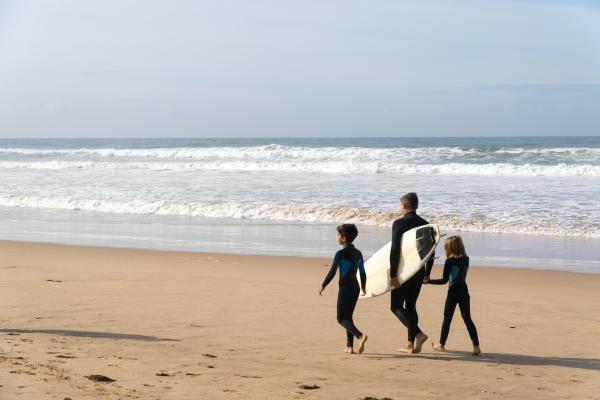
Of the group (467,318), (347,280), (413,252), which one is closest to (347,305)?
(347,280)

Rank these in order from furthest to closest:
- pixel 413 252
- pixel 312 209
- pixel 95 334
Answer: pixel 312 209
pixel 95 334
pixel 413 252

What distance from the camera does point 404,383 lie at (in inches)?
223

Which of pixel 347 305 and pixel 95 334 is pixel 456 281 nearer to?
pixel 347 305

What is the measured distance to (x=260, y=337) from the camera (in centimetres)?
714

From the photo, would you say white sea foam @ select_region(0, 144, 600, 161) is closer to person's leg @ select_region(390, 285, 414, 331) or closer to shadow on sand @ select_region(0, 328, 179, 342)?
person's leg @ select_region(390, 285, 414, 331)

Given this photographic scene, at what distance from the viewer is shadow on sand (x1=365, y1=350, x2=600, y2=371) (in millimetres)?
6426

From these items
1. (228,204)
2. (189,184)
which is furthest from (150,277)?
(189,184)

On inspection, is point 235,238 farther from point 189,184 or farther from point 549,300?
point 189,184

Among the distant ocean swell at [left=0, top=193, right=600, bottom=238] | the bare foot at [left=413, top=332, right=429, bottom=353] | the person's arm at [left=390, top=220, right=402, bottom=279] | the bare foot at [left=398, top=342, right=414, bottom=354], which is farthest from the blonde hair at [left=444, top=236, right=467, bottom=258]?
the distant ocean swell at [left=0, top=193, right=600, bottom=238]

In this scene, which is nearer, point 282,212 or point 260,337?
point 260,337

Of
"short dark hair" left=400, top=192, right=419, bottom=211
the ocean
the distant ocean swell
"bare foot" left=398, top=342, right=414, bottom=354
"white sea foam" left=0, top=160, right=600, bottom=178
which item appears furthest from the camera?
"white sea foam" left=0, top=160, right=600, bottom=178

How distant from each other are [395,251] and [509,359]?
4.29 feet

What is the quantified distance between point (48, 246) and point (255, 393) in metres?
9.97

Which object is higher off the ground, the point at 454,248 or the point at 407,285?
the point at 454,248
